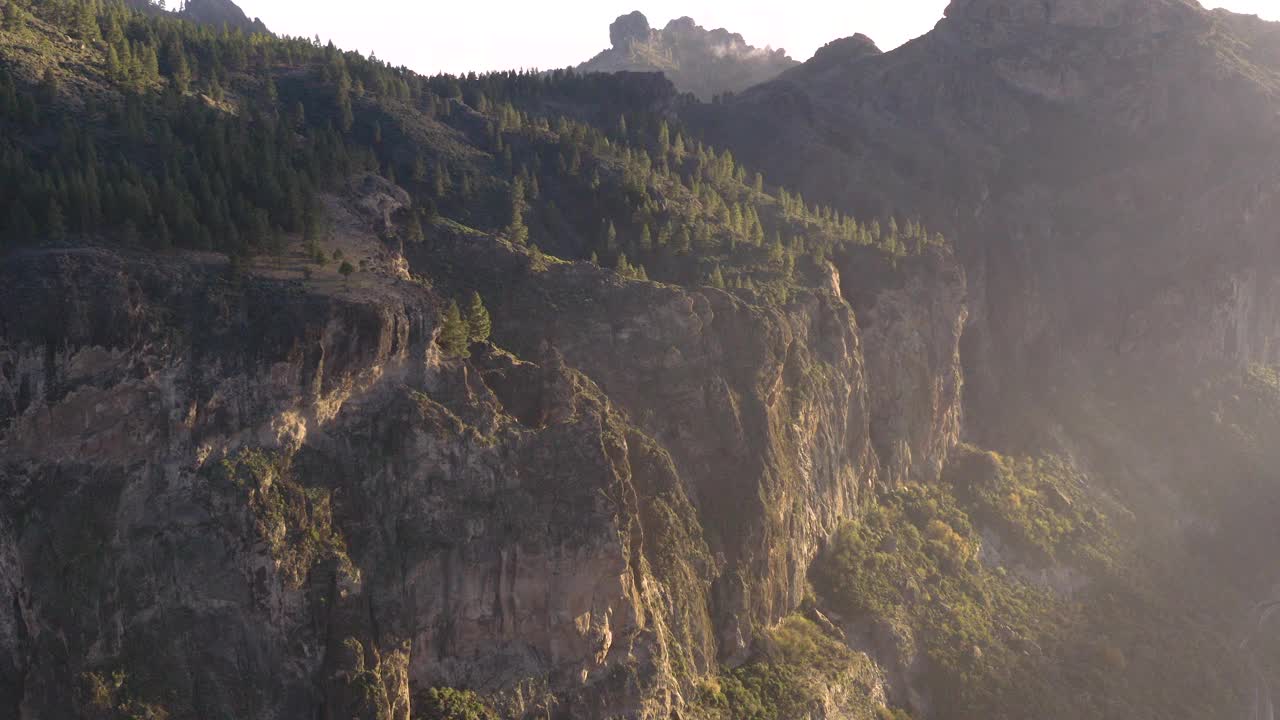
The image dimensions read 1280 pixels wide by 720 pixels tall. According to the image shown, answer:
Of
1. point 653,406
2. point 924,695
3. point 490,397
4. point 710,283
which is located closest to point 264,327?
point 490,397

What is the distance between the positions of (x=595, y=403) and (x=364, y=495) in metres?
22.0

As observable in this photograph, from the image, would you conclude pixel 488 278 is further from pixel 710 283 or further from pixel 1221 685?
pixel 1221 685

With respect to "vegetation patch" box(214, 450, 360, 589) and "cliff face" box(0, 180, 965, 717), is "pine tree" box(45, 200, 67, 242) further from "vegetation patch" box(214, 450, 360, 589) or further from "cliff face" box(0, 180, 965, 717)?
"vegetation patch" box(214, 450, 360, 589)

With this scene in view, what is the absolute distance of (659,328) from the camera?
8969 centimetres

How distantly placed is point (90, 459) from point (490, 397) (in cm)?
2695

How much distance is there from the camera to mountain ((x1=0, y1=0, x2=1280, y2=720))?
55625 mm

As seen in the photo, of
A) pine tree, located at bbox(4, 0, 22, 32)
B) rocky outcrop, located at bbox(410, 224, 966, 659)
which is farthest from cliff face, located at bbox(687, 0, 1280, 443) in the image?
pine tree, located at bbox(4, 0, 22, 32)

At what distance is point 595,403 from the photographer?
7756 cm

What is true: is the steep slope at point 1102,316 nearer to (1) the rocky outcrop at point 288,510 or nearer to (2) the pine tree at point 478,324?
(1) the rocky outcrop at point 288,510

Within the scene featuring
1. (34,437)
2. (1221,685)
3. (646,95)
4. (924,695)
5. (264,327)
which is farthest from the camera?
(646,95)

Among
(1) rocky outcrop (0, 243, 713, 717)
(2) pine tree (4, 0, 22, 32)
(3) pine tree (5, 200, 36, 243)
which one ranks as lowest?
(1) rocky outcrop (0, 243, 713, 717)

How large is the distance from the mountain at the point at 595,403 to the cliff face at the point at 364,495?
25 centimetres

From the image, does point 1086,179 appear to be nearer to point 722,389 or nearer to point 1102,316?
point 1102,316

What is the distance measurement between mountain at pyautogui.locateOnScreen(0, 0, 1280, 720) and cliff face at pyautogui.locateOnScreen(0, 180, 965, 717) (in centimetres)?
25
